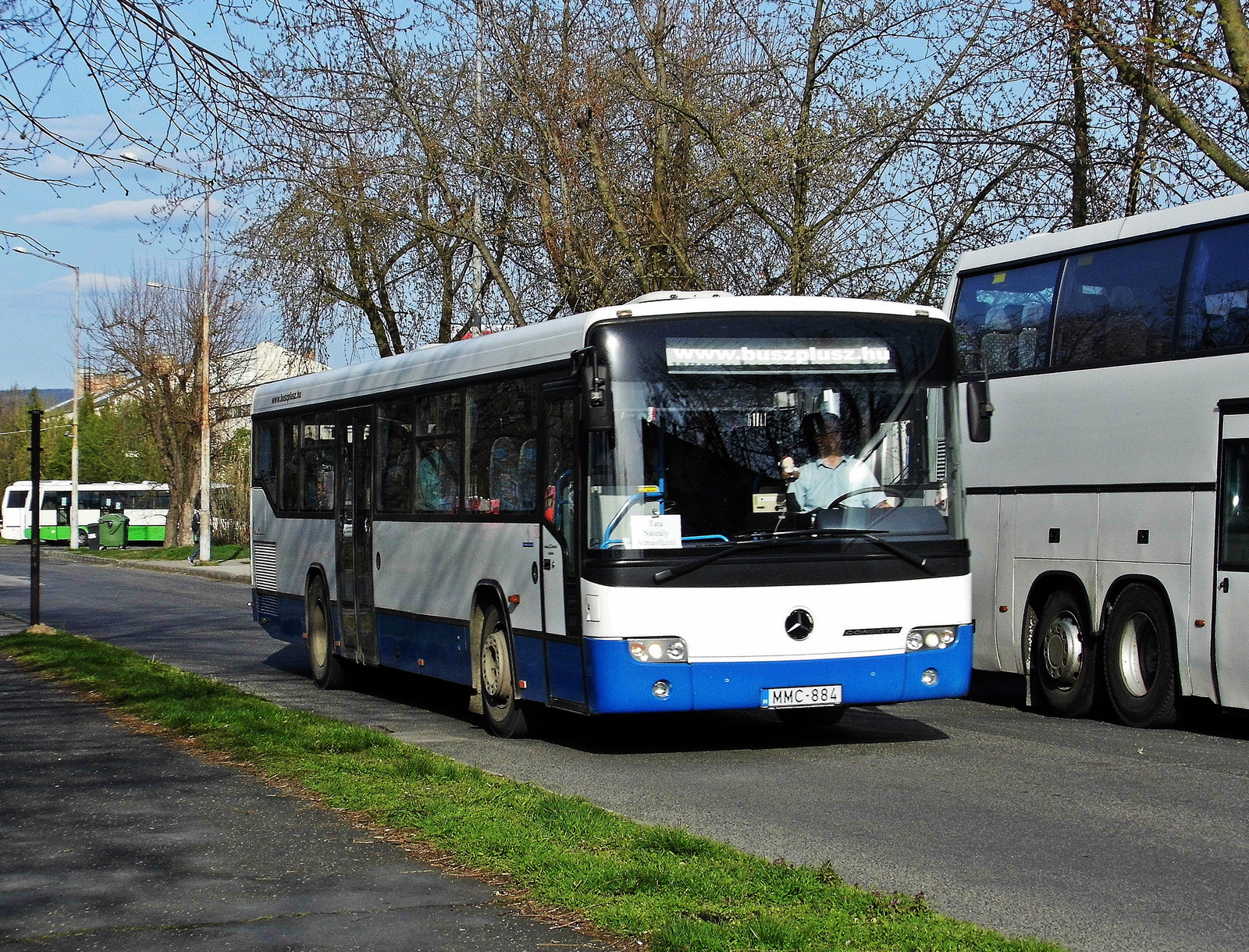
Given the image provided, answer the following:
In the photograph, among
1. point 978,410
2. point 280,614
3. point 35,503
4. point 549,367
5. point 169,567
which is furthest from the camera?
point 169,567

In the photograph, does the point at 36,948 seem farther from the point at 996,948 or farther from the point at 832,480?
the point at 832,480

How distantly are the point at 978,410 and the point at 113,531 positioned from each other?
62633 millimetres

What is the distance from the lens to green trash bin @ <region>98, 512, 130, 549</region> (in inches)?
2756

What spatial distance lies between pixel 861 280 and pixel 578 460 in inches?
448

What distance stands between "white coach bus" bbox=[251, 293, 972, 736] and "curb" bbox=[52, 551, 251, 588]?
26097 millimetres

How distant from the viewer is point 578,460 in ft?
36.0

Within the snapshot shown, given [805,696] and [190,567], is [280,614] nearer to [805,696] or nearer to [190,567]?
[805,696]

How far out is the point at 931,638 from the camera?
36.7ft

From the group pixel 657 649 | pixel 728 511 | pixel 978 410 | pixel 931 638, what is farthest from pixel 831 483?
pixel 978 410

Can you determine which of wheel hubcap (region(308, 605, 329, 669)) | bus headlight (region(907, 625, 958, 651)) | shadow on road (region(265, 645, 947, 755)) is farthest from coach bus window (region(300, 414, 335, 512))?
bus headlight (region(907, 625, 958, 651))

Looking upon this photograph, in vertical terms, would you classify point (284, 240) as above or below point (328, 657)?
above

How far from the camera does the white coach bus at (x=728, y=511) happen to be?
34.9ft

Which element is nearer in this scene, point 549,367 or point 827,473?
point 827,473

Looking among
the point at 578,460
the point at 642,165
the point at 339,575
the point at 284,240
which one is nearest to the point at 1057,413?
the point at 578,460
